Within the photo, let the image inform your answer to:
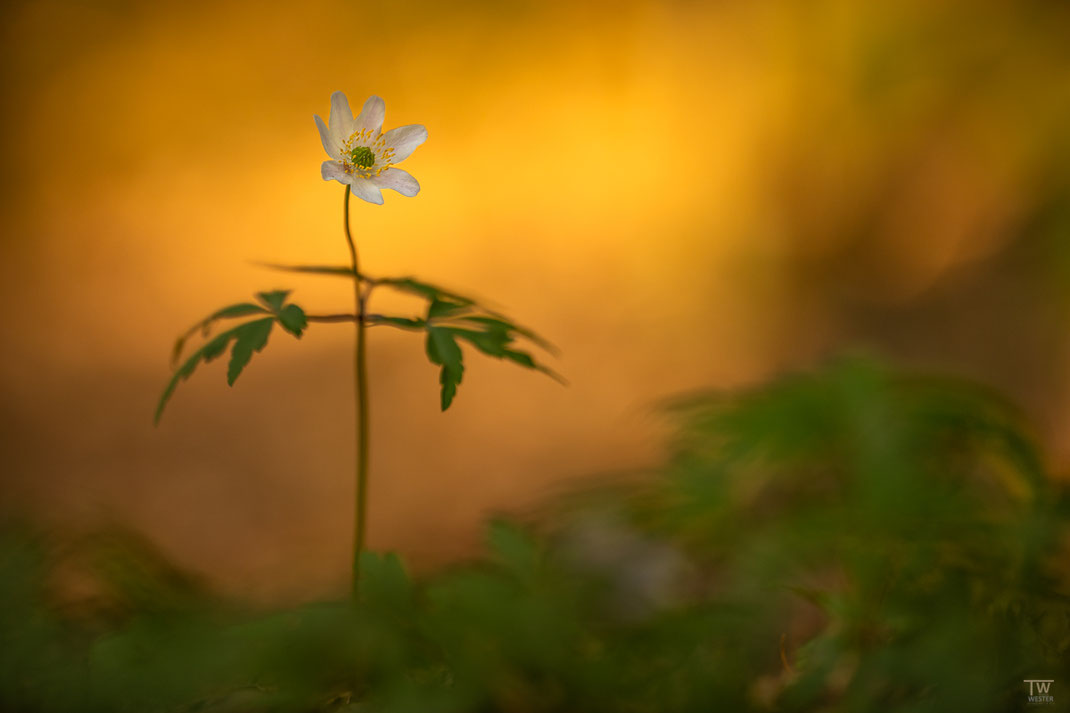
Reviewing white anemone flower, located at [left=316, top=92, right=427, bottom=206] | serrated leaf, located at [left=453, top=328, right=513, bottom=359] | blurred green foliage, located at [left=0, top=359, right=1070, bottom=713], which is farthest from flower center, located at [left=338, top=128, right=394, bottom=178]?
blurred green foliage, located at [left=0, top=359, right=1070, bottom=713]

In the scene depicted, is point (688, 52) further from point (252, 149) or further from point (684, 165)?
point (252, 149)

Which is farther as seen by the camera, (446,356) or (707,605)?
(707,605)

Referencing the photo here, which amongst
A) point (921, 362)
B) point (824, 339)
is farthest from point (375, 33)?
point (921, 362)

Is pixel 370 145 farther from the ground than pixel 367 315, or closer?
farther from the ground

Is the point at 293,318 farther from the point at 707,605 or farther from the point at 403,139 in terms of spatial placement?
the point at 707,605

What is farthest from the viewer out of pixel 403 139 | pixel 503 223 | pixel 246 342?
pixel 503 223

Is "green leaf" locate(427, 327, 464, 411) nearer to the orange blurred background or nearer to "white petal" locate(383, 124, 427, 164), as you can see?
"white petal" locate(383, 124, 427, 164)

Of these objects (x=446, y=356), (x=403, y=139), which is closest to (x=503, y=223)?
(x=403, y=139)
